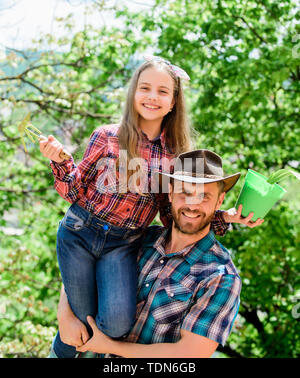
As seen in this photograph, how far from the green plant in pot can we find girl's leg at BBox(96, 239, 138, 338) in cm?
65

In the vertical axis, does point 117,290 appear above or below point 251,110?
below

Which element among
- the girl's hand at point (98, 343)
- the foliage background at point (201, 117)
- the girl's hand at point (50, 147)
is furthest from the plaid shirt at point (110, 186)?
the foliage background at point (201, 117)

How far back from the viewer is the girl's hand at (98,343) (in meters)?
2.02

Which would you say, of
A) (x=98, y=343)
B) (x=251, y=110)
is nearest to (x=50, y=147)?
(x=98, y=343)

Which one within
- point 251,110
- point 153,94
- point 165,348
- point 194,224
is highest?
point 153,94

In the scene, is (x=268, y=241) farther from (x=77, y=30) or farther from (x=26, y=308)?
(x=77, y=30)

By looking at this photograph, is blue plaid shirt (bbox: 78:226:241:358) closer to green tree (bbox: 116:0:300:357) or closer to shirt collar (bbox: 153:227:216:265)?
shirt collar (bbox: 153:227:216:265)

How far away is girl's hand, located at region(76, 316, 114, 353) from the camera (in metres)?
2.02

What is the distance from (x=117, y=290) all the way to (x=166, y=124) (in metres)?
0.97

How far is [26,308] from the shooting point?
530cm

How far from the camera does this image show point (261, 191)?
6.79 ft

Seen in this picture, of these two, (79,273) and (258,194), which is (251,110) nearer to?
(258,194)

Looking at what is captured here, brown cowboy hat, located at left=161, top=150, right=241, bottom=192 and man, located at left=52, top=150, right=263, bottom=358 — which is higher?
brown cowboy hat, located at left=161, top=150, right=241, bottom=192

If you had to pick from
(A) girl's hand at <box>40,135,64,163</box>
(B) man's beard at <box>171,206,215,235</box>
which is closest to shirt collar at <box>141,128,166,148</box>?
(B) man's beard at <box>171,206,215,235</box>
